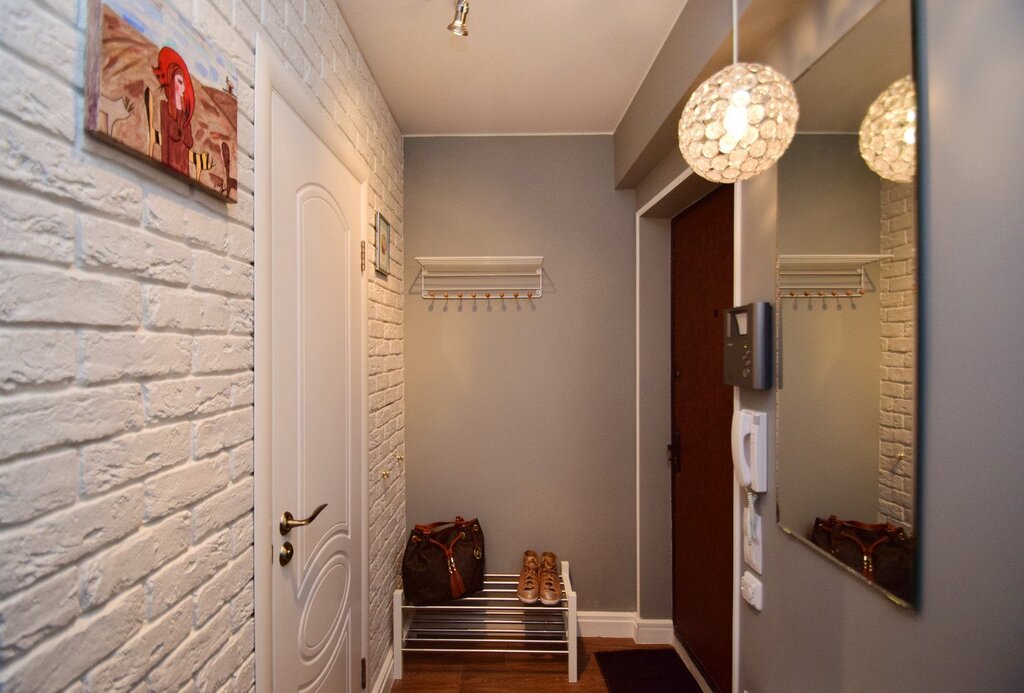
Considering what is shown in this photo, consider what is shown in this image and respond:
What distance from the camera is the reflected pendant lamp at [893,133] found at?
31.3 inches

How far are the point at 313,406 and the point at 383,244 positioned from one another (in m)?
0.95

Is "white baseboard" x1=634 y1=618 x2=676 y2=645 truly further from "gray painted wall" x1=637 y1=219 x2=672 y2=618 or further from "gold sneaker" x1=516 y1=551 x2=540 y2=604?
"gold sneaker" x1=516 y1=551 x2=540 y2=604

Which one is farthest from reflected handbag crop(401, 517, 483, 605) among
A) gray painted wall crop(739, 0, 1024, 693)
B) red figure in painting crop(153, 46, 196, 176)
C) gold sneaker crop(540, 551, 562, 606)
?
red figure in painting crop(153, 46, 196, 176)

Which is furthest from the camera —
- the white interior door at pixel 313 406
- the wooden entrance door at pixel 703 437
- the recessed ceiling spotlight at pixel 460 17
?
the wooden entrance door at pixel 703 437

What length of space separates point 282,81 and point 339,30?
598 millimetres

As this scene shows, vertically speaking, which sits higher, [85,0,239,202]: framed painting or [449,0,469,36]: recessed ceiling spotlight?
[449,0,469,36]: recessed ceiling spotlight

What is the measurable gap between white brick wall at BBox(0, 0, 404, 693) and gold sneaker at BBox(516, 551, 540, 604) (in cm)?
139

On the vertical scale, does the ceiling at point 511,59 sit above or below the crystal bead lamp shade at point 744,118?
above

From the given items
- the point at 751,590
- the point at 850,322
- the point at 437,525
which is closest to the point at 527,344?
the point at 437,525

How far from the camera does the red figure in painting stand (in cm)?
70

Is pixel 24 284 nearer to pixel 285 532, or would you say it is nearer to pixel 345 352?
pixel 285 532

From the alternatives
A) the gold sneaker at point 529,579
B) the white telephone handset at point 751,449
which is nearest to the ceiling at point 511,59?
the white telephone handset at point 751,449

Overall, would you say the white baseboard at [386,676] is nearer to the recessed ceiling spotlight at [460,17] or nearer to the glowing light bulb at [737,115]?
the glowing light bulb at [737,115]

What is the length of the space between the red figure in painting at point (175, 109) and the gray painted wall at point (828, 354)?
1.34 m
